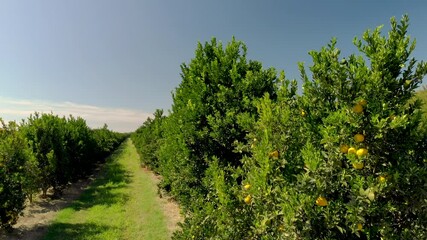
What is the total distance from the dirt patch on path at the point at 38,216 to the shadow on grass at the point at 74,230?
0.40 metres

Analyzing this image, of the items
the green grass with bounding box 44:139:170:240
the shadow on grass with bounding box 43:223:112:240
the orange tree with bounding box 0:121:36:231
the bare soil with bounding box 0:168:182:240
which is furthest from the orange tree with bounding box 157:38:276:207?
the orange tree with bounding box 0:121:36:231

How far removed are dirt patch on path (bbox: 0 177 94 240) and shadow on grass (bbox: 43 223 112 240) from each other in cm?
40

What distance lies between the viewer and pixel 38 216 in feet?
50.5

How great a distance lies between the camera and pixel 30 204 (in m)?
17.5

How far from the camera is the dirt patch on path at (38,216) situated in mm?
12508

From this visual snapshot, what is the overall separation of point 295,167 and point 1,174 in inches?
491

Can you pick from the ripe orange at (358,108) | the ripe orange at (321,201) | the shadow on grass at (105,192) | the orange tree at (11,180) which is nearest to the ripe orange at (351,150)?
the ripe orange at (358,108)

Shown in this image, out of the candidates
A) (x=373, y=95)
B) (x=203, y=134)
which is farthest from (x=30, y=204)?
(x=373, y=95)

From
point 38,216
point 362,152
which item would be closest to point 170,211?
point 38,216

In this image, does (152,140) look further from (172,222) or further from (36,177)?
(172,222)

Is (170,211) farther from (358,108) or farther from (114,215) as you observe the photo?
(358,108)

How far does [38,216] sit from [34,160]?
3.43 m

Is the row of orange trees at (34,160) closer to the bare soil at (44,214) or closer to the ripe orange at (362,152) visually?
the bare soil at (44,214)

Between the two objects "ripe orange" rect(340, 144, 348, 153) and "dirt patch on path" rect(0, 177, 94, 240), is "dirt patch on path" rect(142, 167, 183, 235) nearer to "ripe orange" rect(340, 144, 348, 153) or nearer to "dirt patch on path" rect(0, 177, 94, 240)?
"dirt patch on path" rect(0, 177, 94, 240)
